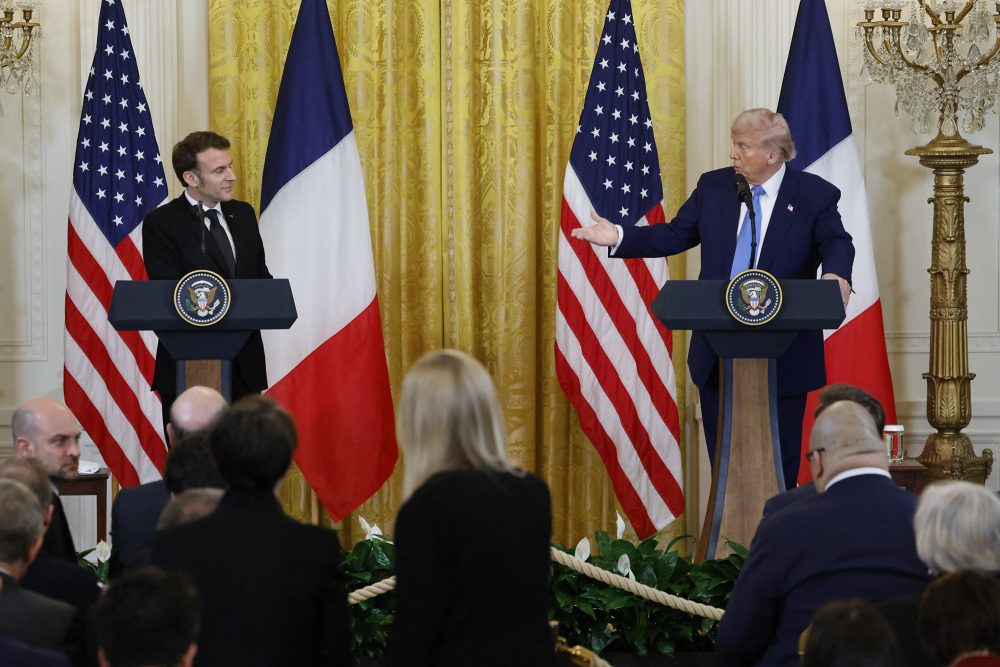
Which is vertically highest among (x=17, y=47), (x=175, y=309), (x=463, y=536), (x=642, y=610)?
(x=17, y=47)

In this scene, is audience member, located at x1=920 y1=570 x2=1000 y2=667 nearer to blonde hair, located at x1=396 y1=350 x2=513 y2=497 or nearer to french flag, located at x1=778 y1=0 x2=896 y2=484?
blonde hair, located at x1=396 y1=350 x2=513 y2=497

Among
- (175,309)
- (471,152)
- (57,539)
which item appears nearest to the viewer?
(57,539)

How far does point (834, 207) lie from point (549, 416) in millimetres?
2437

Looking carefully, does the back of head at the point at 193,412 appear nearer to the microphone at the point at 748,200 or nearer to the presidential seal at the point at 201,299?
the presidential seal at the point at 201,299

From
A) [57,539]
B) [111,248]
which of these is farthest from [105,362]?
[57,539]

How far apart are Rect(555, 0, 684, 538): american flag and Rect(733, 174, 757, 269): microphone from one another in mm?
1582

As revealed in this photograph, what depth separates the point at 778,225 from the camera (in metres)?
5.10

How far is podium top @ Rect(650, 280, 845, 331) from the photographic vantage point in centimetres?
458

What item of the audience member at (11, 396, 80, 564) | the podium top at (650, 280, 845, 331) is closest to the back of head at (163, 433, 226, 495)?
the audience member at (11, 396, 80, 564)

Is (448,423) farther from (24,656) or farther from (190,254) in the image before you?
(190,254)

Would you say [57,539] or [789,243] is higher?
[789,243]

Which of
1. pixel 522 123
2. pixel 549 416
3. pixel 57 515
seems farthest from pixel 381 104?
pixel 57 515

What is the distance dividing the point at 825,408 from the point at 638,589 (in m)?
1.07

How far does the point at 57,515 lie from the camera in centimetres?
357
